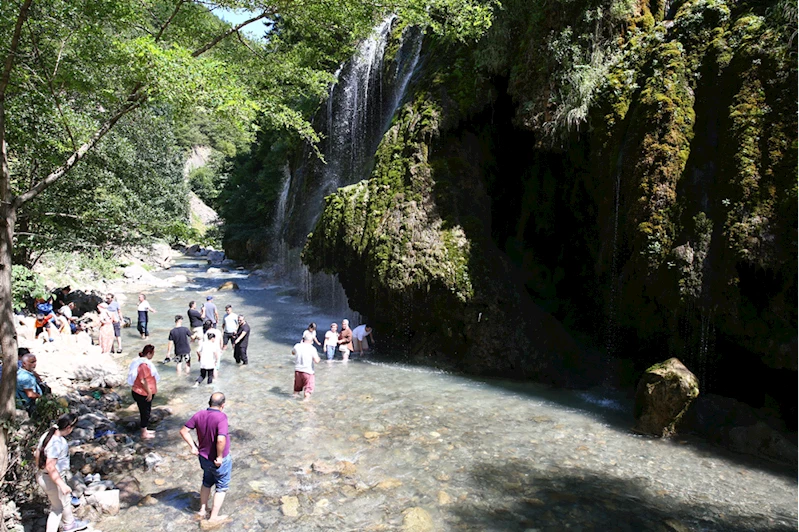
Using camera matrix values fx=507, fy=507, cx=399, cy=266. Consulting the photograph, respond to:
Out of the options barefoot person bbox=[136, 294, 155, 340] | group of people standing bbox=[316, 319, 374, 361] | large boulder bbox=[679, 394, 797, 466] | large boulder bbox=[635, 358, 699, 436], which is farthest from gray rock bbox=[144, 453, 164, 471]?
large boulder bbox=[679, 394, 797, 466]

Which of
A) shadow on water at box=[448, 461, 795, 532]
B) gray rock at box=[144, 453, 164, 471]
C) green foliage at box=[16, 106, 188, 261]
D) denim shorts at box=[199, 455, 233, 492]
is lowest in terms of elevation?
gray rock at box=[144, 453, 164, 471]

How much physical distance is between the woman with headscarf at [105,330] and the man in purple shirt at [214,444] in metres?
9.83

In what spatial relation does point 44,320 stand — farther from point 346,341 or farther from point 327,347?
point 346,341

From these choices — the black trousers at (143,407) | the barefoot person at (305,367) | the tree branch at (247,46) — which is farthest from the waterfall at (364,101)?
the black trousers at (143,407)

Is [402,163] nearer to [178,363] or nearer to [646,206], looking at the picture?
[646,206]

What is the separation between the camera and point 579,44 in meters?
13.8

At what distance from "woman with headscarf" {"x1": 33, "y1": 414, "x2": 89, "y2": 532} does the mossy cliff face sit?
393 inches

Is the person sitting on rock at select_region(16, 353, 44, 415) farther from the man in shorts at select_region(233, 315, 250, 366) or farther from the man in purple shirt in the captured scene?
the man in shorts at select_region(233, 315, 250, 366)

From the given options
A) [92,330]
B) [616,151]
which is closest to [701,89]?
[616,151]

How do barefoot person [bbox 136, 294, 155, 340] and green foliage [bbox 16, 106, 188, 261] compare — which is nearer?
green foliage [bbox 16, 106, 188, 261]

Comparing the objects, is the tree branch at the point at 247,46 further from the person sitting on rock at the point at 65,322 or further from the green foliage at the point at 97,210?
the person sitting on rock at the point at 65,322

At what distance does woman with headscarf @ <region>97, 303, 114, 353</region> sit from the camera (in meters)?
14.8

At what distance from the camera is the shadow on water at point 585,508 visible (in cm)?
707

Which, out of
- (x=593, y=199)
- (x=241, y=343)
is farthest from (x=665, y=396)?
(x=241, y=343)
